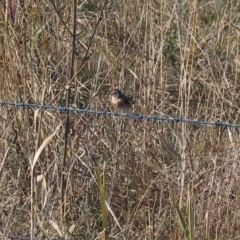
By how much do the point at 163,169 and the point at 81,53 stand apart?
3.47 feet

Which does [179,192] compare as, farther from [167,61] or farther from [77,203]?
[167,61]

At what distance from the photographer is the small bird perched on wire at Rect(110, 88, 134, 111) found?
3.55 m

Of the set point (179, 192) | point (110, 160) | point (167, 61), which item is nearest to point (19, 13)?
point (110, 160)

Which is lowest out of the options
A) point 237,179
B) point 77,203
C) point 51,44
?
point 77,203

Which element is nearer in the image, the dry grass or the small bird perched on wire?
the dry grass

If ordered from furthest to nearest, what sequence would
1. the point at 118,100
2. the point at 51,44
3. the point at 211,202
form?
the point at 51,44 → the point at 118,100 → the point at 211,202

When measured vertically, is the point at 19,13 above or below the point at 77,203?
above

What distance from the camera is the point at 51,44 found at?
3.86 meters

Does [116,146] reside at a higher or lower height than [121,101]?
lower

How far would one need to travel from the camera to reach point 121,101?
11.7ft

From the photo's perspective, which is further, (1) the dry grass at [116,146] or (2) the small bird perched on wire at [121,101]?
(2) the small bird perched on wire at [121,101]

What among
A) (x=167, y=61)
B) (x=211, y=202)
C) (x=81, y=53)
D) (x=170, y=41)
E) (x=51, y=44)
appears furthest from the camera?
(x=170, y=41)

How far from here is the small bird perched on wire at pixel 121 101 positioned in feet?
11.7

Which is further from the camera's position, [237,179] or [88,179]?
[88,179]
